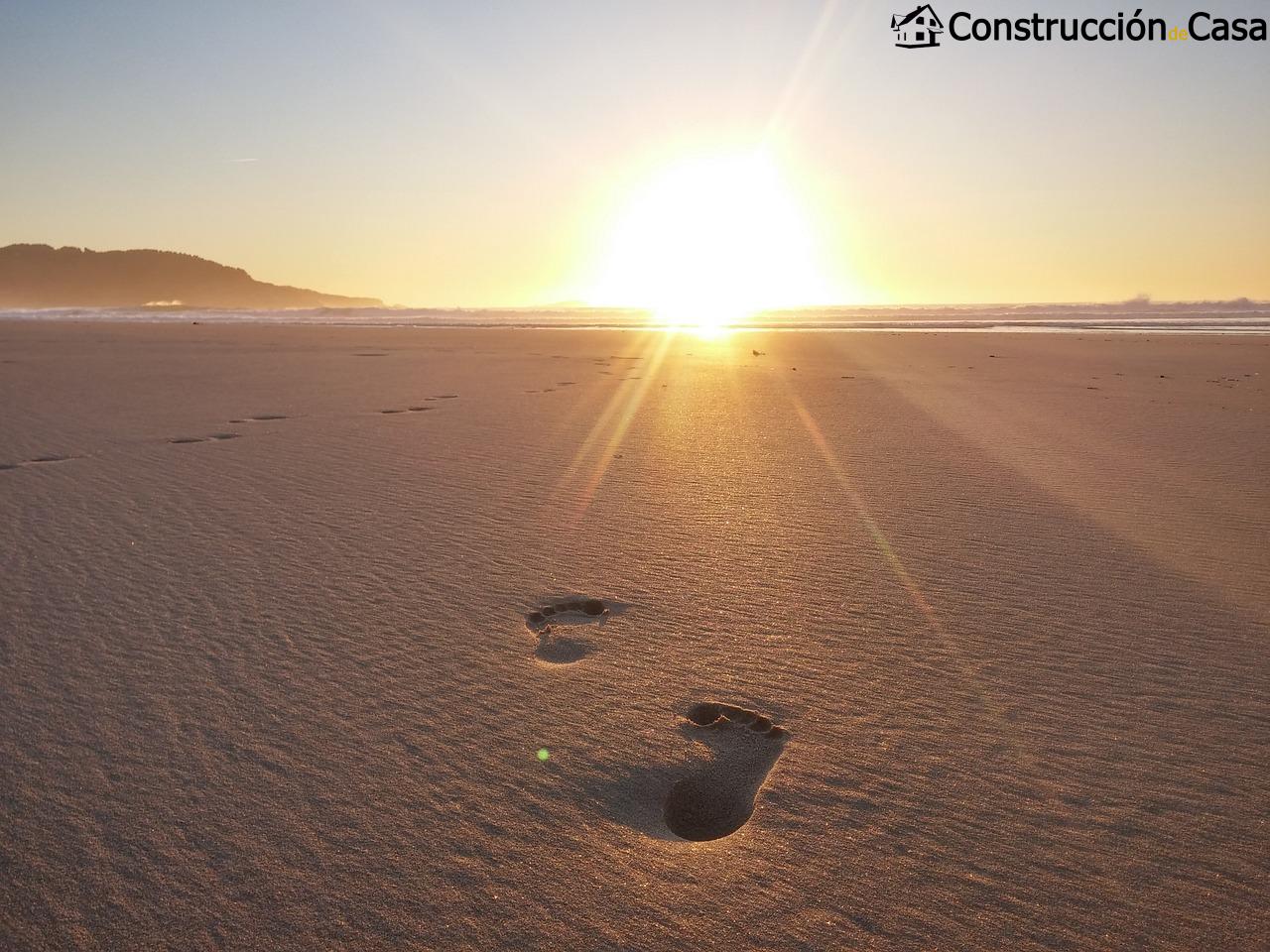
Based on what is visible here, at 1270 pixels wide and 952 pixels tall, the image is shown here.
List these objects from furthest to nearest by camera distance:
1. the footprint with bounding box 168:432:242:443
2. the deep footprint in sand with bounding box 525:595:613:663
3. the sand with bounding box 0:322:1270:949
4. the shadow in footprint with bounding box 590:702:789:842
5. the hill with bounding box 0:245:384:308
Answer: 1. the hill with bounding box 0:245:384:308
2. the footprint with bounding box 168:432:242:443
3. the deep footprint in sand with bounding box 525:595:613:663
4. the shadow in footprint with bounding box 590:702:789:842
5. the sand with bounding box 0:322:1270:949

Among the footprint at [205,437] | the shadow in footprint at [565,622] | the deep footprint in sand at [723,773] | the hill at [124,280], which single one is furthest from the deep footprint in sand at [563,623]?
the hill at [124,280]

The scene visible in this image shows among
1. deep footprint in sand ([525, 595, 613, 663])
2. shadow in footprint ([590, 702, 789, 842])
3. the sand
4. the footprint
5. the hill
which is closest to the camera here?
the sand

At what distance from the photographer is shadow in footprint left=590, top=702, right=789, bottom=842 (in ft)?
5.55

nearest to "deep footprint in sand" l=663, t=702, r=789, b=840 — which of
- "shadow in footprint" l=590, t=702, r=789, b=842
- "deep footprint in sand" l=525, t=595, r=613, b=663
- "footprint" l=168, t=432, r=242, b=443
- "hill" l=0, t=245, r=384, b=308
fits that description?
"shadow in footprint" l=590, t=702, r=789, b=842

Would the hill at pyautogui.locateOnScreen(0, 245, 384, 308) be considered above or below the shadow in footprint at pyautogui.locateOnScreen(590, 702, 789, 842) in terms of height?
above

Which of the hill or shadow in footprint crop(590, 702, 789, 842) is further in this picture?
the hill

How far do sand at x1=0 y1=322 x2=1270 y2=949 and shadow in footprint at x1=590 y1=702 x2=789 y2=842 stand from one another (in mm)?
11

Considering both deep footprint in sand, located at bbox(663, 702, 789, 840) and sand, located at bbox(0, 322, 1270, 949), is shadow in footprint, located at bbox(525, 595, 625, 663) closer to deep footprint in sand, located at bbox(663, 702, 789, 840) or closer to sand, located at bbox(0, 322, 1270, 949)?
sand, located at bbox(0, 322, 1270, 949)

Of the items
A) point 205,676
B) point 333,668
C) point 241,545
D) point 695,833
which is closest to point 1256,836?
point 695,833

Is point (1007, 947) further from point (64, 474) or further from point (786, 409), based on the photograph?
point (786, 409)

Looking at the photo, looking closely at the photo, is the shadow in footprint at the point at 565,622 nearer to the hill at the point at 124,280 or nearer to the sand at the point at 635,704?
the sand at the point at 635,704

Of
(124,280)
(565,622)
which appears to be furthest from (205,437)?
(124,280)

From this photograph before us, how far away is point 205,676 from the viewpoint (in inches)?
90.0

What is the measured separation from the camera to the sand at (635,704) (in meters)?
1.45
